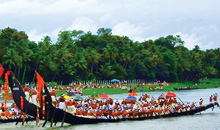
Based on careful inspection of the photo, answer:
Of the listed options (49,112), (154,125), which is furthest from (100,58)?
(49,112)

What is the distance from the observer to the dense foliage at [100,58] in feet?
250

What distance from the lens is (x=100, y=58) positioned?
90062 millimetres

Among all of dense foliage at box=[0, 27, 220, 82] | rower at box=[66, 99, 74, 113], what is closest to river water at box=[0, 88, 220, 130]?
rower at box=[66, 99, 74, 113]

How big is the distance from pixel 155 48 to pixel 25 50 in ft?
133

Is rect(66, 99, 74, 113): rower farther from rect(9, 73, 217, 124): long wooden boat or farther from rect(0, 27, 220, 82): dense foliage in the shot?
rect(0, 27, 220, 82): dense foliage

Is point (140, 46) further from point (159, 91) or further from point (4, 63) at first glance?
point (4, 63)

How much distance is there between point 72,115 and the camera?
29016 mm

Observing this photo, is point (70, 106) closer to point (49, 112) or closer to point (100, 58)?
point (49, 112)

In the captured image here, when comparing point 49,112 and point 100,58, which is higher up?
point 100,58

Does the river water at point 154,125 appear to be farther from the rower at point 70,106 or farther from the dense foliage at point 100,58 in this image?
the dense foliage at point 100,58

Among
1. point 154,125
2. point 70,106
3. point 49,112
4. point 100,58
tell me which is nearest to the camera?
point 49,112

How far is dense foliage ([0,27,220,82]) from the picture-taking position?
76312 mm

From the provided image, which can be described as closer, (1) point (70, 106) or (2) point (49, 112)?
(2) point (49, 112)

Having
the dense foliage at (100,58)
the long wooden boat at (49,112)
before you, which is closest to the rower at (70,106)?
the long wooden boat at (49,112)
